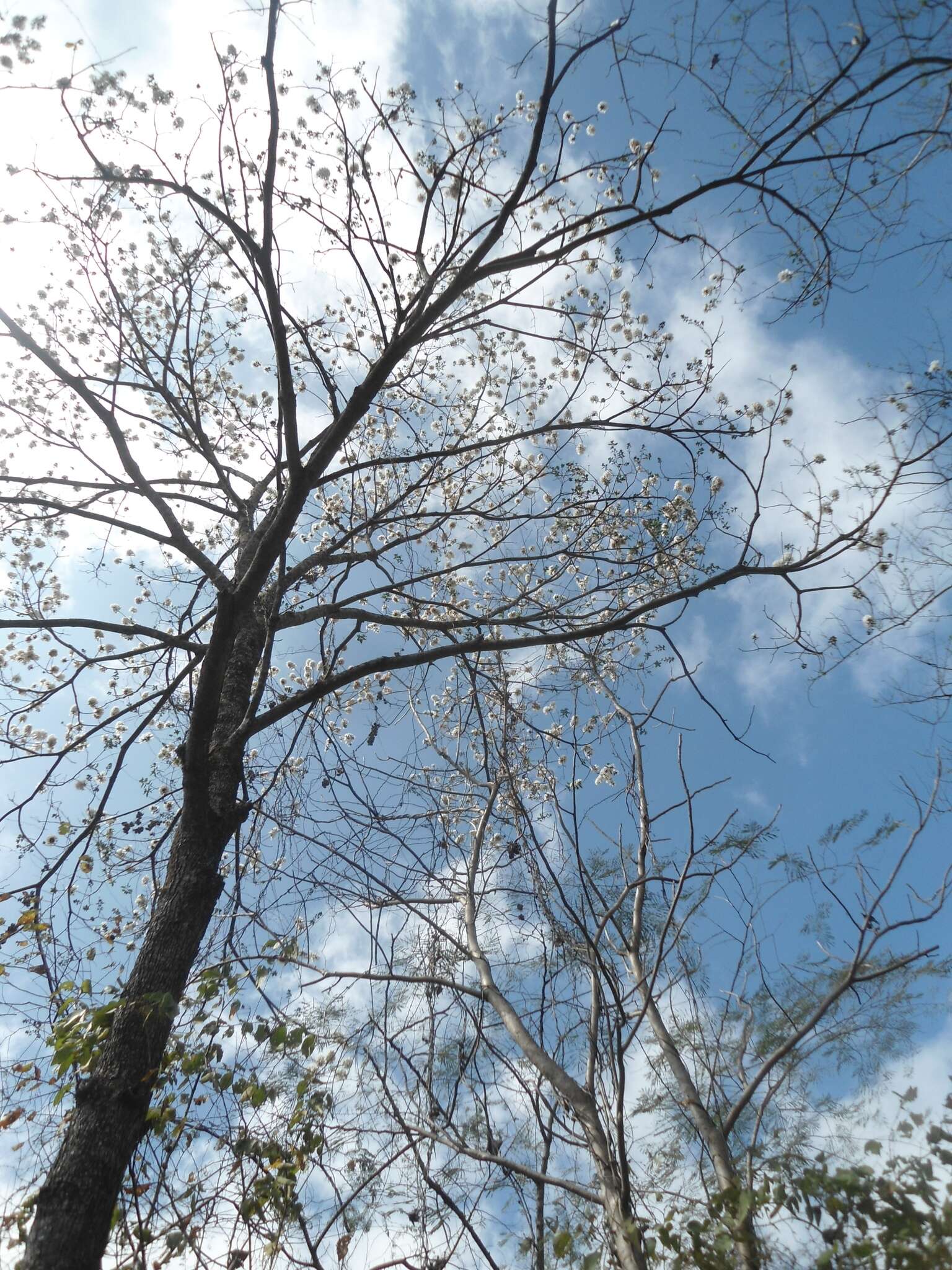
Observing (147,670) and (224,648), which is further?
(147,670)

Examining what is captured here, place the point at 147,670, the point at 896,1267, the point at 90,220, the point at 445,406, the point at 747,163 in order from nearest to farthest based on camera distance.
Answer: the point at 896,1267, the point at 747,163, the point at 90,220, the point at 445,406, the point at 147,670

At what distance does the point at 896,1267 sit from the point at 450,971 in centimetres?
312

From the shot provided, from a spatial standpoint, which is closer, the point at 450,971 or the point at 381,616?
the point at 450,971

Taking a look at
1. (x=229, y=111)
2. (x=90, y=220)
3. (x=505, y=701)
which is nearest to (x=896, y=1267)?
(x=505, y=701)

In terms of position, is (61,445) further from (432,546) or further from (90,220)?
(432,546)

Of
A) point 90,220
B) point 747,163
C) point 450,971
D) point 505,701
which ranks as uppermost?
point 90,220

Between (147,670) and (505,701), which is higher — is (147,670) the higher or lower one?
the higher one

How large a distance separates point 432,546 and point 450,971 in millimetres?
3892

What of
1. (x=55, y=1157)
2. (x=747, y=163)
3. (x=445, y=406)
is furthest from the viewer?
(x=445, y=406)

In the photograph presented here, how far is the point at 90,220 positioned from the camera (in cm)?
427

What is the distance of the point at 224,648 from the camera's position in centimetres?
369

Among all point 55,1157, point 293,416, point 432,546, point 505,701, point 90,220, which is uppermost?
point 432,546

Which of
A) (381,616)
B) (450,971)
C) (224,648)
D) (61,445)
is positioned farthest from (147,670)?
(450,971)

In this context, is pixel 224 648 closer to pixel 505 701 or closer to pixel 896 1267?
pixel 505 701
